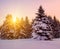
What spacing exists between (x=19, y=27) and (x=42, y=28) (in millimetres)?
709

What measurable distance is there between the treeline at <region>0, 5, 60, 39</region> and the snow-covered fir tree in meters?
0.12

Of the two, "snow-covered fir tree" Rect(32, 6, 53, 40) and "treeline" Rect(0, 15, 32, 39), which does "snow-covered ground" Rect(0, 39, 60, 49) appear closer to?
"treeline" Rect(0, 15, 32, 39)

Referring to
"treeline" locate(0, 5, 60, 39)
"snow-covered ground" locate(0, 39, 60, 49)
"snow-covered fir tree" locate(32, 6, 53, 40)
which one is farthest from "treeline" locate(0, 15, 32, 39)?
"snow-covered ground" locate(0, 39, 60, 49)

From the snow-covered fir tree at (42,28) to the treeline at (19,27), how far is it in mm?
120

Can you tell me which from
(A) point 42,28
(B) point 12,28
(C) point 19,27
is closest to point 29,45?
(B) point 12,28

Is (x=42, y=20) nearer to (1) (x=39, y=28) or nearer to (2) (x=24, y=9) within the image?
(1) (x=39, y=28)

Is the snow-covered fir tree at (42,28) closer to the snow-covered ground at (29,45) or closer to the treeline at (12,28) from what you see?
the treeline at (12,28)

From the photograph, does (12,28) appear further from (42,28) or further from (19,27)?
(42,28)

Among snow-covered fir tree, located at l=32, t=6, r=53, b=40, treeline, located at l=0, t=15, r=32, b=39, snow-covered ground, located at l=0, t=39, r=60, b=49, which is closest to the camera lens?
snow-covered ground, located at l=0, t=39, r=60, b=49

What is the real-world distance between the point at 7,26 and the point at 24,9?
2.48 feet

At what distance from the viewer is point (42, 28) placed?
5203 millimetres

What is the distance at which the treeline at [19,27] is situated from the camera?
4710 mm

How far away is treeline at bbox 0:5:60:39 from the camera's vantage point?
471 cm

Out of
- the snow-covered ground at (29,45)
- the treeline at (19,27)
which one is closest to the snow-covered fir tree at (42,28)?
the treeline at (19,27)
